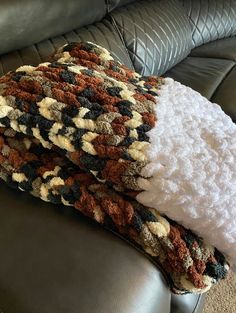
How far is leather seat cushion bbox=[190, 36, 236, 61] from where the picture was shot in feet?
5.32

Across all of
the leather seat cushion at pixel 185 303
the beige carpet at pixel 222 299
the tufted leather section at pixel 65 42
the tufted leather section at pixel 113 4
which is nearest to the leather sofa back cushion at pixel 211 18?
the tufted leather section at pixel 113 4

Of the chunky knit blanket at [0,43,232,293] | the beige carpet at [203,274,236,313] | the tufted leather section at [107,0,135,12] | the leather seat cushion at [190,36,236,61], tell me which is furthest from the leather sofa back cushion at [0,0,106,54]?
the beige carpet at [203,274,236,313]

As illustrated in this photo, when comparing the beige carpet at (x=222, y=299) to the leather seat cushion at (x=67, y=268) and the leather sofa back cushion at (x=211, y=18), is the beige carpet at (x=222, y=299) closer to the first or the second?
the leather seat cushion at (x=67, y=268)

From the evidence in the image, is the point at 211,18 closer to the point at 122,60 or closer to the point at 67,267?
the point at 122,60

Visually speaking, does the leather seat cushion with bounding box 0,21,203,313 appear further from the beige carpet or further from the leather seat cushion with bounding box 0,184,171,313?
the beige carpet

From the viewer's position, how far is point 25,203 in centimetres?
68

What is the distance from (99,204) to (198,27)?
1.31m

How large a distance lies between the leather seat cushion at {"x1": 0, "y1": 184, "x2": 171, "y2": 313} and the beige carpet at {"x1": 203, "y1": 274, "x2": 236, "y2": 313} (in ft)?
1.75

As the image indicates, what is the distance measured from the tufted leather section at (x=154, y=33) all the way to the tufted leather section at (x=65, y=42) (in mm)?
53

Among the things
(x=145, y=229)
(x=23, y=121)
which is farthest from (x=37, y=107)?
(x=145, y=229)

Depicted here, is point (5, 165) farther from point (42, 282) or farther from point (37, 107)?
point (42, 282)

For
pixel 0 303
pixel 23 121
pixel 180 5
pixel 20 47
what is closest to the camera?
pixel 0 303

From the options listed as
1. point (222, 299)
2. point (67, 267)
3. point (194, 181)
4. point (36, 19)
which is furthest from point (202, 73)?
point (67, 267)

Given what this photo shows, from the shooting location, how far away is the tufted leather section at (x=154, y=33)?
1.32 metres
